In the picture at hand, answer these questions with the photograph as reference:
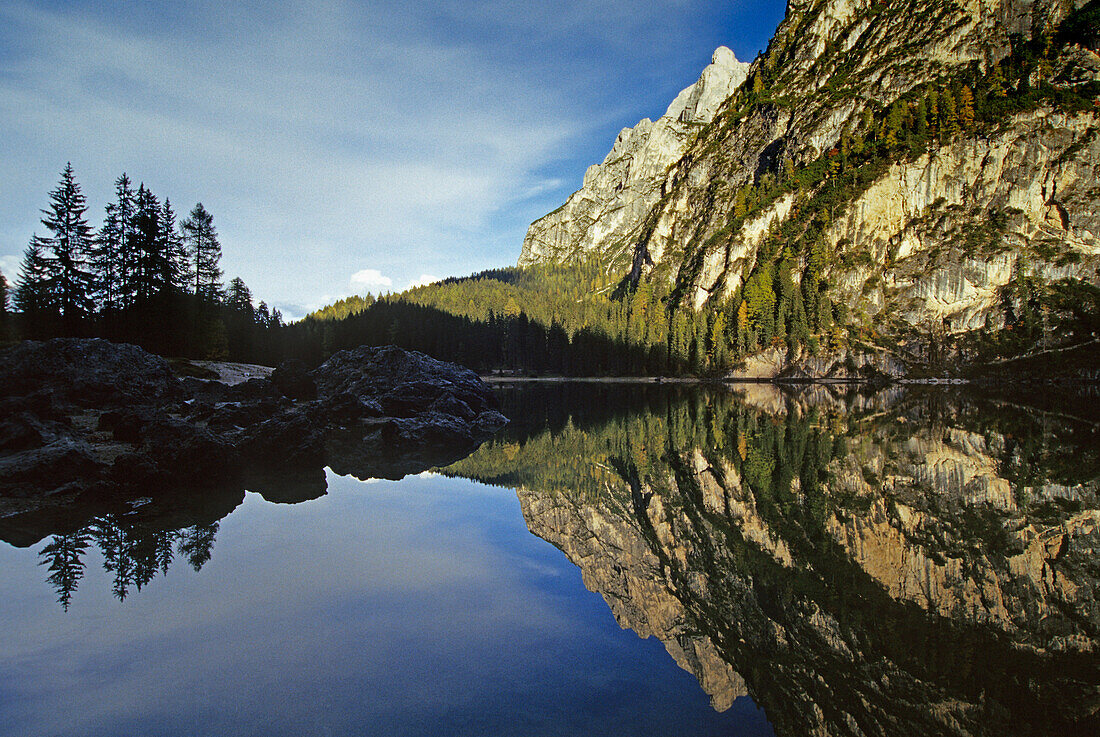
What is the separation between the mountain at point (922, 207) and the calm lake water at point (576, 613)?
8915 centimetres

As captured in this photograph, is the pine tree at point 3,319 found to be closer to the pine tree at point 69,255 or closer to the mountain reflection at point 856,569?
the pine tree at point 69,255

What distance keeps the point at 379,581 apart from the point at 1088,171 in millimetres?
123867

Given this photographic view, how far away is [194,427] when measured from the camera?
15023 millimetres

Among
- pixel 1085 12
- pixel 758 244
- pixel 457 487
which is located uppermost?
pixel 1085 12

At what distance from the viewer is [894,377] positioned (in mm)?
85938

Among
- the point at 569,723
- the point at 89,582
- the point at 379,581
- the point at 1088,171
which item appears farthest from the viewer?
the point at 1088,171

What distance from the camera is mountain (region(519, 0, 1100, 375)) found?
276 feet

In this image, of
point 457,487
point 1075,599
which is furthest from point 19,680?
point 1075,599

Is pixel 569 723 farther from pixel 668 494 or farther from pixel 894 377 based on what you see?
pixel 894 377

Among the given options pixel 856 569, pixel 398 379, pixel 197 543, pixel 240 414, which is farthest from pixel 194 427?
pixel 856 569

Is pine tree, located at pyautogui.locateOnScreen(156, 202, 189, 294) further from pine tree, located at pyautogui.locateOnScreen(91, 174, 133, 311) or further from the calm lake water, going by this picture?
the calm lake water

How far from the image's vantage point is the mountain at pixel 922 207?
84000 mm

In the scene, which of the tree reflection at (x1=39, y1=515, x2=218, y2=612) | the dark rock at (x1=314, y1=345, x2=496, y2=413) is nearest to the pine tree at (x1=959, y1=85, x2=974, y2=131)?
the dark rock at (x1=314, y1=345, x2=496, y2=413)

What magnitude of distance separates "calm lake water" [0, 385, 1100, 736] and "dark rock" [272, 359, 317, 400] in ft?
60.8
